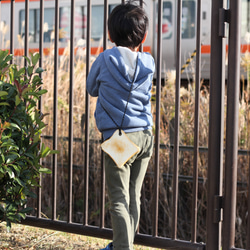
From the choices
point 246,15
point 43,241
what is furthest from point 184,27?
point 43,241

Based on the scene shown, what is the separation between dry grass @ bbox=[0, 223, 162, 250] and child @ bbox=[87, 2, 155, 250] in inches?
25.8

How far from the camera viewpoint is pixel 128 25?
225 centimetres

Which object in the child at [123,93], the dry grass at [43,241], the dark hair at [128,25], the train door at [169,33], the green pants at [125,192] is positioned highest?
the train door at [169,33]

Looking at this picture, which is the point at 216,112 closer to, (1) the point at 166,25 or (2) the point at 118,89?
(2) the point at 118,89

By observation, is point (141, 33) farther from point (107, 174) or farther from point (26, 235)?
point (26, 235)

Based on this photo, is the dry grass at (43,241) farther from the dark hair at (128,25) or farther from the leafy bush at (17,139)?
the dark hair at (128,25)

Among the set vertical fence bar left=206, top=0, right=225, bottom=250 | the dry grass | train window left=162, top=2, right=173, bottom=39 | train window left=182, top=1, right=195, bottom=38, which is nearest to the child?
vertical fence bar left=206, top=0, right=225, bottom=250

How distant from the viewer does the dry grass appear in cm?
284

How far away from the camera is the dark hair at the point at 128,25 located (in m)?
2.26

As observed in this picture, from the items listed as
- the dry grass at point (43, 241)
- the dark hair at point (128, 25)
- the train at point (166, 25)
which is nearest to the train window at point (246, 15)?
the train at point (166, 25)

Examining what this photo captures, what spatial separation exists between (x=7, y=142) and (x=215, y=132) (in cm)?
108

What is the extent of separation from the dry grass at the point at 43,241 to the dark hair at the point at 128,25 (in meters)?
1.32

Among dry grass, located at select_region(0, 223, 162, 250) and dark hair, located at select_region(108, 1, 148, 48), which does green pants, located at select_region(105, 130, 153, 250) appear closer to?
dark hair, located at select_region(108, 1, 148, 48)

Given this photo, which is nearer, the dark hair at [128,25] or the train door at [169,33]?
the dark hair at [128,25]
